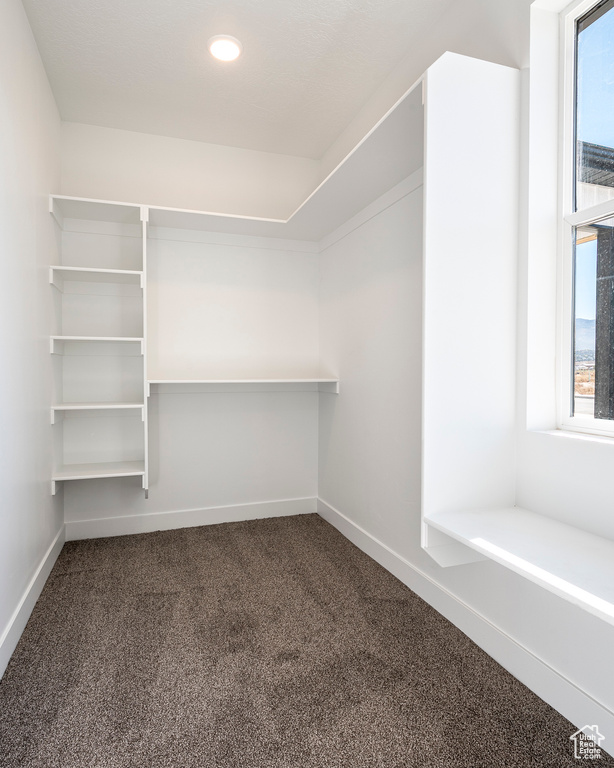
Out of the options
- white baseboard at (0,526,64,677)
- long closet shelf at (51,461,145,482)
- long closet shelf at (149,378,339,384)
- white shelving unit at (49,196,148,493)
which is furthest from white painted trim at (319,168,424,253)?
white baseboard at (0,526,64,677)

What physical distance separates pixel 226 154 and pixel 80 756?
3311mm

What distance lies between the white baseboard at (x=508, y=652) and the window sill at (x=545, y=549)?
1.55 ft

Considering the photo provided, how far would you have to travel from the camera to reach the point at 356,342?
2867 mm

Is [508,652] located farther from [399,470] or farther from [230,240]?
[230,240]

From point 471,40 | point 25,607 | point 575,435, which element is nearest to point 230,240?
point 471,40

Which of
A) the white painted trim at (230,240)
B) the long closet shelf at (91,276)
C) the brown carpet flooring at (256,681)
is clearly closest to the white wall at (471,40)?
the white painted trim at (230,240)

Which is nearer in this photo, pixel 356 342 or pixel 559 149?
pixel 559 149

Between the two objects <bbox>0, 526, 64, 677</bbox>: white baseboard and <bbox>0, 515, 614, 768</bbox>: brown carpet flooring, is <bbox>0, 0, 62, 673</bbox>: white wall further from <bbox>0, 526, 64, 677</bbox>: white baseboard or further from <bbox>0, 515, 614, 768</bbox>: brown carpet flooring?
<bbox>0, 515, 614, 768</bbox>: brown carpet flooring

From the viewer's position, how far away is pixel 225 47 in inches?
87.1

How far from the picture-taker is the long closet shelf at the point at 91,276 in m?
2.55

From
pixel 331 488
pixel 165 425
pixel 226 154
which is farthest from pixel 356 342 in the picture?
pixel 226 154

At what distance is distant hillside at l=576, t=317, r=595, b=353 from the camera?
4.95ft

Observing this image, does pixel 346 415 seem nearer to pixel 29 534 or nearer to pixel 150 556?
pixel 150 556

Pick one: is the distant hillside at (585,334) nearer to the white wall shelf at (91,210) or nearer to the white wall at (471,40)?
the white wall at (471,40)
